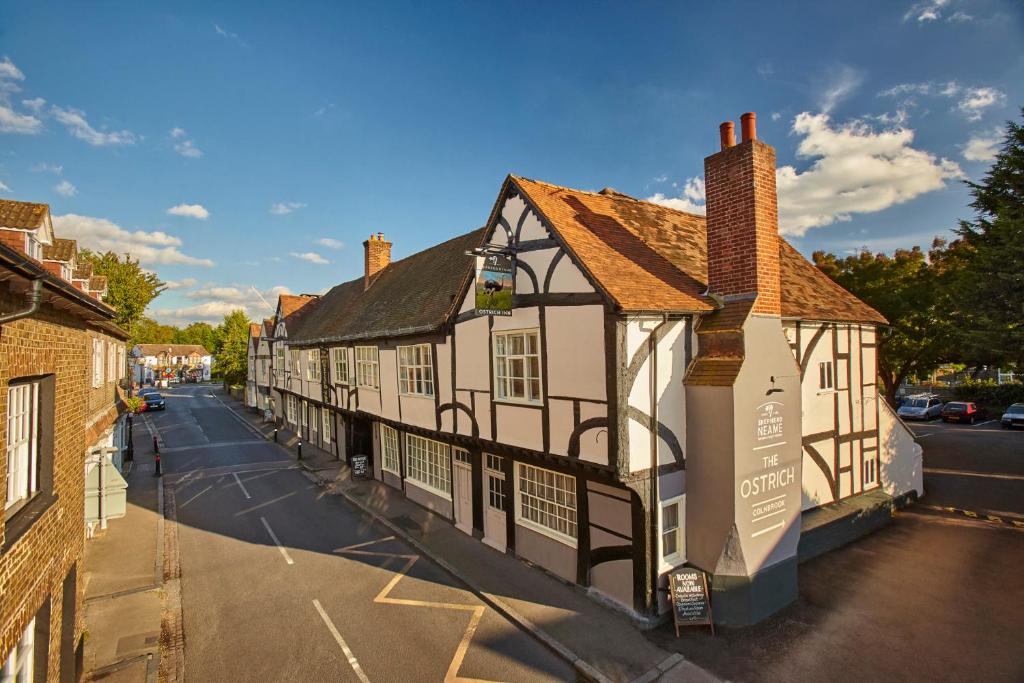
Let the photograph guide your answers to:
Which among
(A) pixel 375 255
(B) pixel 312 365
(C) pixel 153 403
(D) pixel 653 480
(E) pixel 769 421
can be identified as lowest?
(C) pixel 153 403

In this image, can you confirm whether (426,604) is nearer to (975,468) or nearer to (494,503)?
(494,503)

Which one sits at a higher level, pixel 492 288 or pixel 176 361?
pixel 492 288

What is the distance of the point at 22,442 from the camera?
595 centimetres

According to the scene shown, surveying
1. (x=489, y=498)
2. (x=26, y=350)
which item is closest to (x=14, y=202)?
(x=26, y=350)

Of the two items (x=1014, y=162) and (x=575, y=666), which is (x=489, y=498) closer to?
(x=575, y=666)

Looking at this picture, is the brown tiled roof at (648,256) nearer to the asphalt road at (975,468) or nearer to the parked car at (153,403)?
the asphalt road at (975,468)

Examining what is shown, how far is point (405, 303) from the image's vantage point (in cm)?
1752

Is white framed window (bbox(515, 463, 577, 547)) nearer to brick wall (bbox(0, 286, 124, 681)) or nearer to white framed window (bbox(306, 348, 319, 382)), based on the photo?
brick wall (bbox(0, 286, 124, 681))

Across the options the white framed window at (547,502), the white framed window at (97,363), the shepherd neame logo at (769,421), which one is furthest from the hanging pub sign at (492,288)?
the white framed window at (97,363)

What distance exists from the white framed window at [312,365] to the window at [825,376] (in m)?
20.5

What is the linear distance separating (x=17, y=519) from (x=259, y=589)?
599 cm

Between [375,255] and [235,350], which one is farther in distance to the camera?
[235,350]

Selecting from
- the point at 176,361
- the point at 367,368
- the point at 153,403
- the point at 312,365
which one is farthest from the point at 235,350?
the point at 176,361

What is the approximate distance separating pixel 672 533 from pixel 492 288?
5713mm
